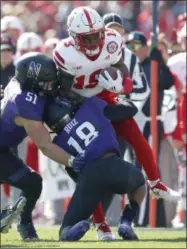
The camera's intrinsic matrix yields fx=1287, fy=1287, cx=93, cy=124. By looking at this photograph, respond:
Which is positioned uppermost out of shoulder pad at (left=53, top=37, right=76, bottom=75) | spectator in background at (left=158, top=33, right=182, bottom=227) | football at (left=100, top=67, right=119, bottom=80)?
shoulder pad at (left=53, top=37, right=76, bottom=75)

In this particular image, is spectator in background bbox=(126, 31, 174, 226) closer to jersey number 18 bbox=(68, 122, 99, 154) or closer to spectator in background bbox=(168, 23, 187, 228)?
spectator in background bbox=(168, 23, 187, 228)

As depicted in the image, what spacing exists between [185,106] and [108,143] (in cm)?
292

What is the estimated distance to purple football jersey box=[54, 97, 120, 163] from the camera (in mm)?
9414

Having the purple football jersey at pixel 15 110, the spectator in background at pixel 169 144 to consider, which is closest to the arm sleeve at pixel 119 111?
the purple football jersey at pixel 15 110

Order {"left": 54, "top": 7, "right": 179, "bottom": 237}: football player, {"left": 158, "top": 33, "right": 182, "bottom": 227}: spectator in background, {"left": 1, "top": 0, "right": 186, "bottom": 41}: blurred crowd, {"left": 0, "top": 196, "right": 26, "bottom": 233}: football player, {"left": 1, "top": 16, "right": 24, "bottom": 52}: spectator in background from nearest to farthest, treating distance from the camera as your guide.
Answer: {"left": 0, "top": 196, "right": 26, "bottom": 233}: football player → {"left": 54, "top": 7, "right": 179, "bottom": 237}: football player → {"left": 158, "top": 33, "right": 182, "bottom": 227}: spectator in background → {"left": 1, "top": 16, "right": 24, "bottom": 52}: spectator in background → {"left": 1, "top": 0, "right": 186, "bottom": 41}: blurred crowd

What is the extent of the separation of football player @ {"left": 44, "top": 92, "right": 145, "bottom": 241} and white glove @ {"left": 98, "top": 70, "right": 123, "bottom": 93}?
22 cm

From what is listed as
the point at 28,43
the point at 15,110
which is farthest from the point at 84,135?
the point at 28,43

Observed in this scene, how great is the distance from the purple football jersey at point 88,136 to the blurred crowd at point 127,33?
9.47 ft

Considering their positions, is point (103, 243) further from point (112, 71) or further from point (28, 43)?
point (28, 43)

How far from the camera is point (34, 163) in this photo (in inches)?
519

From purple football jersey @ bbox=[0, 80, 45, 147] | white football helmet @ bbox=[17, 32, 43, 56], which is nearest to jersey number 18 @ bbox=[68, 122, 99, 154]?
purple football jersey @ bbox=[0, 80, 45, 147]

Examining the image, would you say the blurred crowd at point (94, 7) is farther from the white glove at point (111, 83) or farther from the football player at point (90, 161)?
the football player at point (90, 161)

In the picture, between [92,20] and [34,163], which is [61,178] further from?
[92,20]

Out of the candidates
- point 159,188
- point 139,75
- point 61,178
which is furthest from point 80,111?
point 61,178
